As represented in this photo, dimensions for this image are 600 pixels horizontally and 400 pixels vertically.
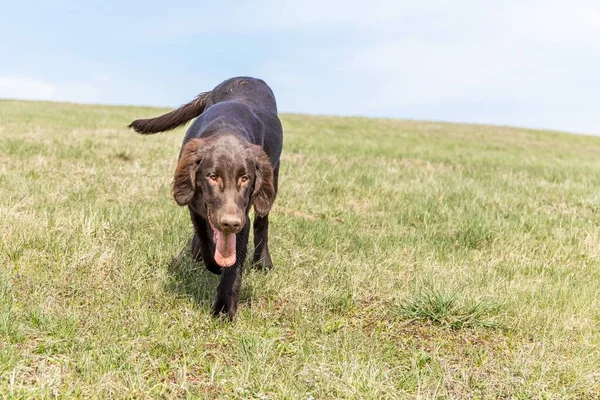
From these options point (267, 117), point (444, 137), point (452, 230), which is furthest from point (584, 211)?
point (444, 137)

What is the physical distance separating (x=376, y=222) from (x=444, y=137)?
22.6 metres

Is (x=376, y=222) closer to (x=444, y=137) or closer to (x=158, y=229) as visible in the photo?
(x=158, y=229)

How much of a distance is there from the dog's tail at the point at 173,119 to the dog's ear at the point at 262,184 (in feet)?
7.23

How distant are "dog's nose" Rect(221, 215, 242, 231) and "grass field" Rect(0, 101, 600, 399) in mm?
722

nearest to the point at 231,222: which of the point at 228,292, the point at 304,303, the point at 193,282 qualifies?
the point at 228,292

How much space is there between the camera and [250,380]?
293 centimetres

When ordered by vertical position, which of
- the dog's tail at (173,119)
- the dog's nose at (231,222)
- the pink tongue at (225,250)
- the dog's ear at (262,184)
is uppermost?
the dog's tail at (173,119)

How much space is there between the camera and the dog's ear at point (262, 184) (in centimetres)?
374

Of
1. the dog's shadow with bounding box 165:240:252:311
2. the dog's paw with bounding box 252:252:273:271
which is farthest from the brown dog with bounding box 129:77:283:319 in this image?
the dog's paw with bounding box 252:252:273:271

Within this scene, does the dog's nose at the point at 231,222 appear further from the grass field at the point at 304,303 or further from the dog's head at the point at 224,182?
the grass field at the point at 304,303

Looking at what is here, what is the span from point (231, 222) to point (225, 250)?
0.37 m

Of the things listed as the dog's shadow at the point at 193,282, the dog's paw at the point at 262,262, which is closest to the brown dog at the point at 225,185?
the dog's shadow at the point at 193,282

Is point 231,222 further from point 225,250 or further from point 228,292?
point 228,292

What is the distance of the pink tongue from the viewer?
3.49m
